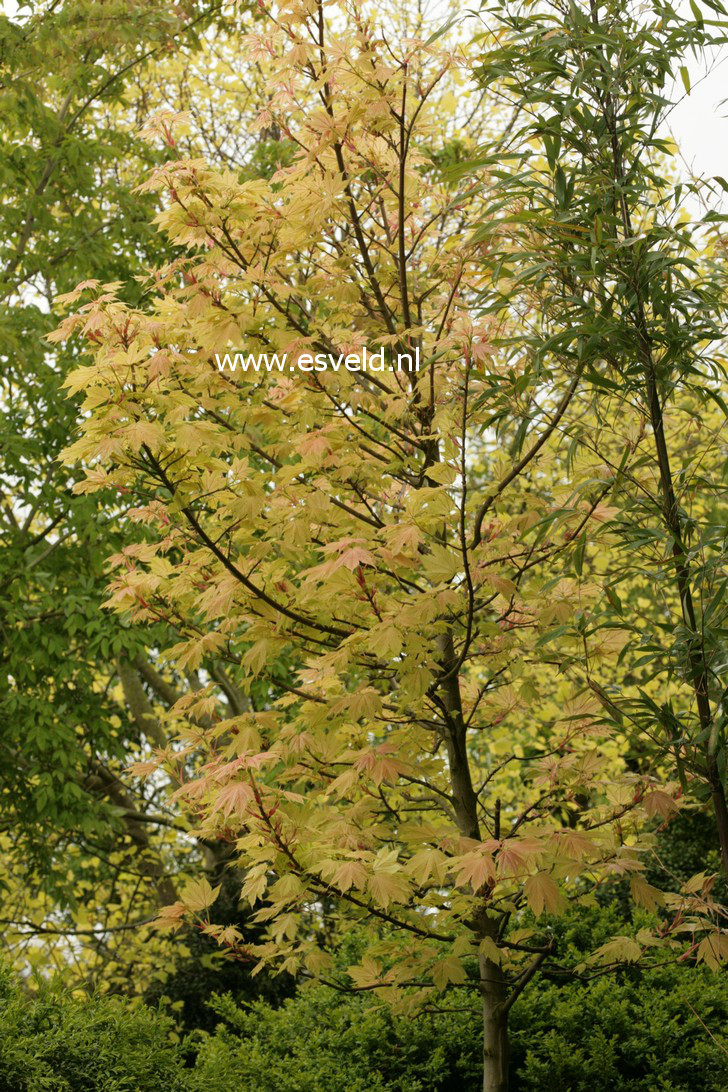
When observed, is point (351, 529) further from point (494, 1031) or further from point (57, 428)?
point (57, 428)

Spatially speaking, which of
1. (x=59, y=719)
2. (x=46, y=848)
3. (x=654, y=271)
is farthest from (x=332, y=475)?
(x=46, y=848)

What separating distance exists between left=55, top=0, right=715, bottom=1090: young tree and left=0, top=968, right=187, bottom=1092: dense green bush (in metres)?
0.48

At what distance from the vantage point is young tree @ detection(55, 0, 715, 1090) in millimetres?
2830

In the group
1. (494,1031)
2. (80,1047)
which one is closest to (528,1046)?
(494,1031)

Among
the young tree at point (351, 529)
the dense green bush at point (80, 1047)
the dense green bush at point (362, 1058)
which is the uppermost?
the young tree at point (351, 529)

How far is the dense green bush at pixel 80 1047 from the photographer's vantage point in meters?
3.24

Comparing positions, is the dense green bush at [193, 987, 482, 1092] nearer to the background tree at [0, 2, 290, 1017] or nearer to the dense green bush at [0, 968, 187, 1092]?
the dense green bush at [0, 968, 187, 1092]

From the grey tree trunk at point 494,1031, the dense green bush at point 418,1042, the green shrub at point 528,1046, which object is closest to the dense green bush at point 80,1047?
the dense green bush at point 418,1042

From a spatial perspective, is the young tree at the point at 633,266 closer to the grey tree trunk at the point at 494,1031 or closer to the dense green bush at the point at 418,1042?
the grey tree trunk at the point at 494,1031

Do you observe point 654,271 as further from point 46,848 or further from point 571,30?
point 46,848

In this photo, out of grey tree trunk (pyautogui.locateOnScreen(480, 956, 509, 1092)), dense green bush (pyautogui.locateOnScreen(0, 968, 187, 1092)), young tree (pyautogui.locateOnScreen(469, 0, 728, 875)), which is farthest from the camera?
grey tree trunk (pyautogui.locateOnScreen(480, 956, 509, 1092))

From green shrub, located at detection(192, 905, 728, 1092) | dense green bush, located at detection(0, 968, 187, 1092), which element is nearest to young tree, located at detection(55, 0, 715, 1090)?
dense green bush, located at detection(0, 968, 187, 1092)

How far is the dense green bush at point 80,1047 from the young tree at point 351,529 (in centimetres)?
48

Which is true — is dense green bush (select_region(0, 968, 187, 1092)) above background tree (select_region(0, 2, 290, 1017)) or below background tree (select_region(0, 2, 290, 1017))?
below
